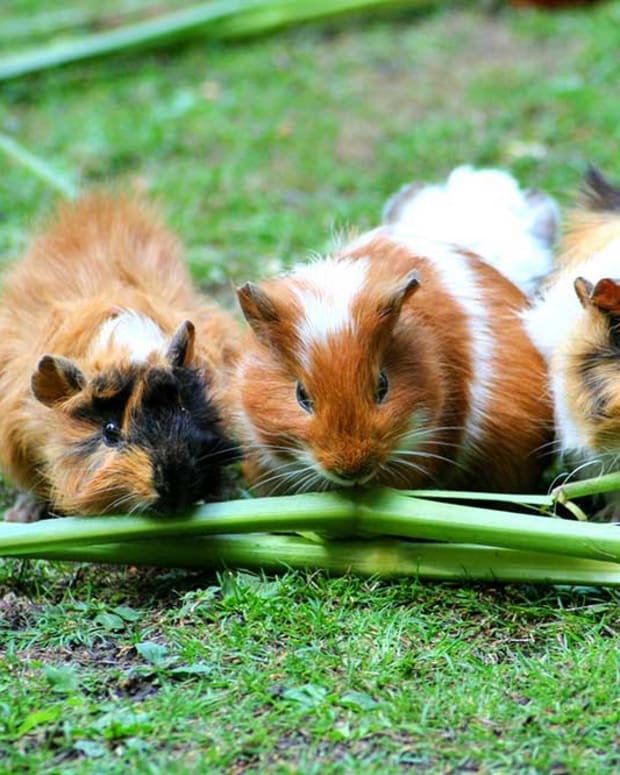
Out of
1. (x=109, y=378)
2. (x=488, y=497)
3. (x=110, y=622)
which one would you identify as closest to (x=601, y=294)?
(x=488, y=497)

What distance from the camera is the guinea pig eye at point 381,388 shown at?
11.4 feet

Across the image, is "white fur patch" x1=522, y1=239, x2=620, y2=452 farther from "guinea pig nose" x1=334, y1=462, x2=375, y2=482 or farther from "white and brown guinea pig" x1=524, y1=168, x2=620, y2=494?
"guinea pig nose" x1=334, y1=462, x2=375, y2=482

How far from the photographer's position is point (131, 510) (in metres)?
3.64

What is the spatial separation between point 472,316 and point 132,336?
3.59ft

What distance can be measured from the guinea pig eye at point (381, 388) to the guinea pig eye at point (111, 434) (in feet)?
2.59

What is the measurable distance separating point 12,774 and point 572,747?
133cm

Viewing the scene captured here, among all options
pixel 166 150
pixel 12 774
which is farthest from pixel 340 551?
pixel 166 150

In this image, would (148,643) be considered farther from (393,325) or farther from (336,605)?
(393,325)

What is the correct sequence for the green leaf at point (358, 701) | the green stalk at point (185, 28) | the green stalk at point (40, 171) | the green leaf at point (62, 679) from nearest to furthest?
the green leaf at point (358, 701) → the green leaf at point (62, 679) → the green stalk at point (40, 171) → the green stalk at point (185, 28)

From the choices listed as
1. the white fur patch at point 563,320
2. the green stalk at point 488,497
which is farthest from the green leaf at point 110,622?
the white fur patch at point 563,320

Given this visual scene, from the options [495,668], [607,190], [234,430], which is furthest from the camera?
[607,190]

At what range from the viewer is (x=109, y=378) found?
3.63 m

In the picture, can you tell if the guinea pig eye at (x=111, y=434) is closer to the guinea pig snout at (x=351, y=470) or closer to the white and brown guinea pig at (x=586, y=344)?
the guinea pig snout at (x=351, y=470)

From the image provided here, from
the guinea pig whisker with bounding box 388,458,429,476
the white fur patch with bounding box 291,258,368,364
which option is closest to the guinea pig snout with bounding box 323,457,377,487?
the guinea pig whisker with bounding box 388,458,429,476
